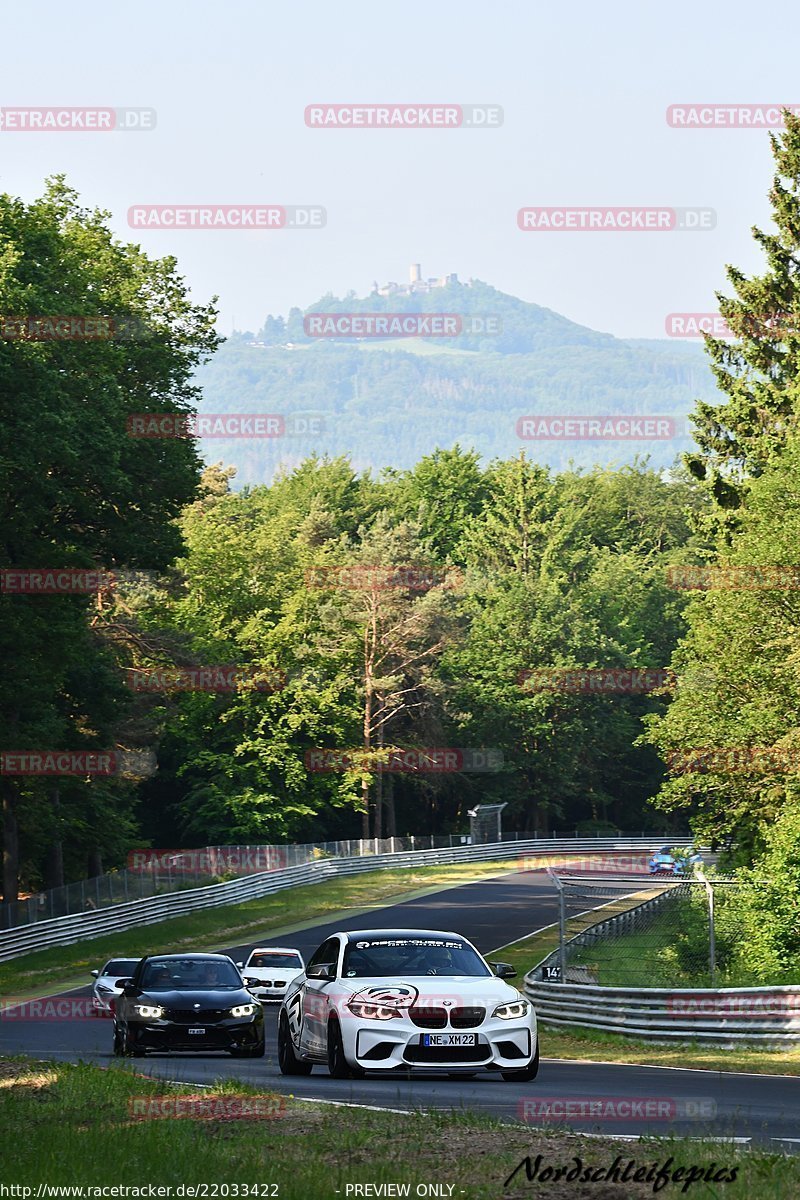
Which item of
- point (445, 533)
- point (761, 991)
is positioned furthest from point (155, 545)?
point (445, 533)

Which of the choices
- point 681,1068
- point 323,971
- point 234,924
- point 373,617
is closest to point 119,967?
point 681,1068

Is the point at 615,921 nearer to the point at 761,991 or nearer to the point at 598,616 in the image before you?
the point at 761,991

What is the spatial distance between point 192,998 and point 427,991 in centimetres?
674

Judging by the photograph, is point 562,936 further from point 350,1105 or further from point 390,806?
point 390,806

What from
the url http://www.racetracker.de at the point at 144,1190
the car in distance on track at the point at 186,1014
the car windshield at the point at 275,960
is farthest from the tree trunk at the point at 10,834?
the url http://www.racetracker.de at the point at 144,1190

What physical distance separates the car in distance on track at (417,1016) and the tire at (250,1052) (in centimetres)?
495

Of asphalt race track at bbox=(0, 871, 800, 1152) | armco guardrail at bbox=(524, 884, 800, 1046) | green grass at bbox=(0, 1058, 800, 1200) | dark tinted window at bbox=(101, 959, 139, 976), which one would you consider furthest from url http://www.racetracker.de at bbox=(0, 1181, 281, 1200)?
dark tinted window at bbox=(101, 959, 139, 976)

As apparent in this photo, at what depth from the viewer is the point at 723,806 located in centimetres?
4775

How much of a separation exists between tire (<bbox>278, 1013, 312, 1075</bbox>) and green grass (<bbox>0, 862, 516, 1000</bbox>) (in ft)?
Answer: 82.2

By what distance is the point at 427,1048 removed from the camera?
15.9m

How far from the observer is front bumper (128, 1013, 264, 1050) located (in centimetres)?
2170

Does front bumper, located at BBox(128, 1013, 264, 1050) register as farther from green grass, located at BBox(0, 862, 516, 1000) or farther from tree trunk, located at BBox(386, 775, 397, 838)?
tree trunk, located at BBox(386, 775, 397, 838)

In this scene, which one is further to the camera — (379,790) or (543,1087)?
(379,790)

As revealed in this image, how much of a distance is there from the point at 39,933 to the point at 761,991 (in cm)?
3134
